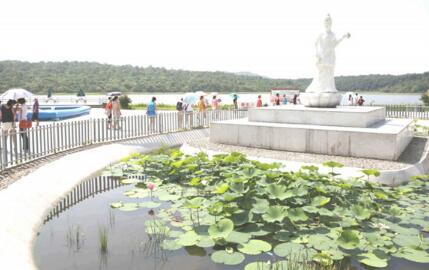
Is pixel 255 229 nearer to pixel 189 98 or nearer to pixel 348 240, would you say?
pixel 348 240

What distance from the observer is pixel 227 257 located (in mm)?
5164

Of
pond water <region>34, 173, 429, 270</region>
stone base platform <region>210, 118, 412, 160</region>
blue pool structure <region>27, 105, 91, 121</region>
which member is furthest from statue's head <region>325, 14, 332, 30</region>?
blue pool structure <region>27, 105, 91, 121</region>

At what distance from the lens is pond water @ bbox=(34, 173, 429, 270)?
5195mm

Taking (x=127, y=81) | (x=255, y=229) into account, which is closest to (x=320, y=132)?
(x=255, y=229)

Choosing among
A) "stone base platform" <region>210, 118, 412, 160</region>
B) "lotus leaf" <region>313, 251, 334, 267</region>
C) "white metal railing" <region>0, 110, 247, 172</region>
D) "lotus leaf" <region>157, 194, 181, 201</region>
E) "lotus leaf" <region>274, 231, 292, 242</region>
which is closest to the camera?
"lotus leaf" <region>313, 251, 334, 267</region>

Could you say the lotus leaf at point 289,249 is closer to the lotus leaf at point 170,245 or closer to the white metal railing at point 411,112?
the lotus leaf at point 170,245

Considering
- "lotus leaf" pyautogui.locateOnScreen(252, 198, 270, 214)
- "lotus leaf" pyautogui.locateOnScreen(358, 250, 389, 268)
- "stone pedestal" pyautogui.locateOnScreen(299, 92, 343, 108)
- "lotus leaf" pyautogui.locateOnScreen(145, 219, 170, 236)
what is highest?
"stone pedestal" pyautogui.locateOnScreen(299, 92, 343, 108)

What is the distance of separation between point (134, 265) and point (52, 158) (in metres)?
7.16

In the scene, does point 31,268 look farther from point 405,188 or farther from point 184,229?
point 405,188

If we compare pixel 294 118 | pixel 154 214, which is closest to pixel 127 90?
pixel 294 118

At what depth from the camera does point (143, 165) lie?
1084 centimetres

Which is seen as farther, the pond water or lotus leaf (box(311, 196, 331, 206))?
lotus leaf (box(311, 196, 331, 206))

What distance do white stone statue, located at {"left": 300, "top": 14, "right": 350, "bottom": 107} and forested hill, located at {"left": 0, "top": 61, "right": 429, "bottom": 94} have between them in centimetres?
5425

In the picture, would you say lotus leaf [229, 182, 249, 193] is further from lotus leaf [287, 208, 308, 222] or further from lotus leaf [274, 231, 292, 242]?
lotus leaf [274, 231, 292, 242]
